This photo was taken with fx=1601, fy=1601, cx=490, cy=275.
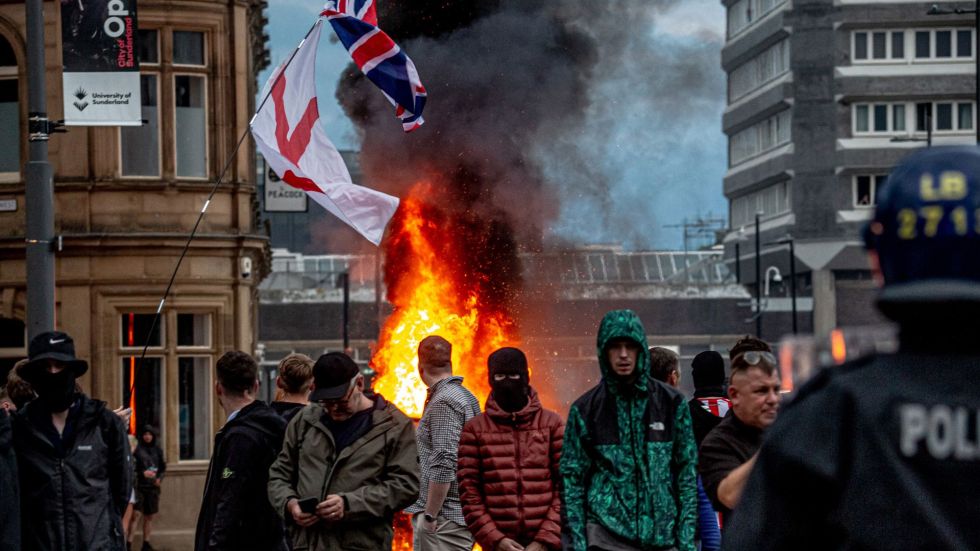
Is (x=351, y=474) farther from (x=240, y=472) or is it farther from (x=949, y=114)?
(x=949, y=114)

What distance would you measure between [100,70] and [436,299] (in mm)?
9261

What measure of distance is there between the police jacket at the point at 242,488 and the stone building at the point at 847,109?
6714 cm

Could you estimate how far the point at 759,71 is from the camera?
81.6 m

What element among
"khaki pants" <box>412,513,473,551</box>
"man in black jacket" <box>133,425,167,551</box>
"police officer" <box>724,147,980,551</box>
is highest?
"police officer" <box>724,147,980,551</box>

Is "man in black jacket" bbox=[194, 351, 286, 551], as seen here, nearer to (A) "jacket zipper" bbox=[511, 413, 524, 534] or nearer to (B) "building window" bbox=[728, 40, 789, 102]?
(A) "jacket zipper" bbox=[511, 413, 524, 534]

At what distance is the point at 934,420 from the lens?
2.30m

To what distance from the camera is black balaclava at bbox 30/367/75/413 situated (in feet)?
25.3

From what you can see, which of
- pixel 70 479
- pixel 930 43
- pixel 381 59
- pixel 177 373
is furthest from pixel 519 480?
pixel 930 43

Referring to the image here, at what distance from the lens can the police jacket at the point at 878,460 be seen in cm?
229

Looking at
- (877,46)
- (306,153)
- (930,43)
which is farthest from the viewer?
(877,46)

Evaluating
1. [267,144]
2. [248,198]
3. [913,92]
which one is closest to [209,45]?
[248,198]

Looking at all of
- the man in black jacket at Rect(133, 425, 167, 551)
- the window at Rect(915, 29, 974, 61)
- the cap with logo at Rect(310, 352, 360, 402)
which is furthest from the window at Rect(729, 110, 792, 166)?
the cap with logo at Rect(310, 352, 360, 402)

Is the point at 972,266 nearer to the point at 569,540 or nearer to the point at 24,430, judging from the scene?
the point at 569,540

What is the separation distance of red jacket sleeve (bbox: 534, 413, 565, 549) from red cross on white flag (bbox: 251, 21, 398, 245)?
4.87 meters
